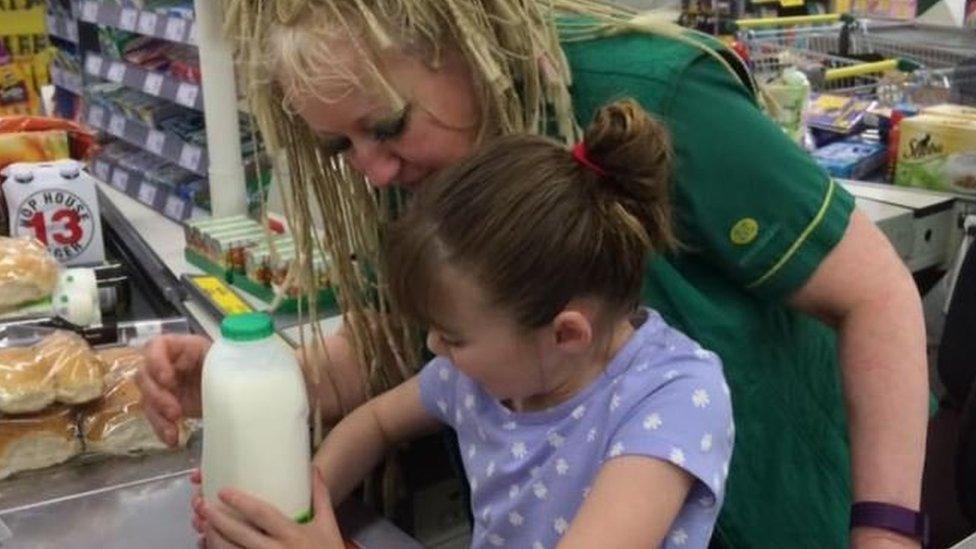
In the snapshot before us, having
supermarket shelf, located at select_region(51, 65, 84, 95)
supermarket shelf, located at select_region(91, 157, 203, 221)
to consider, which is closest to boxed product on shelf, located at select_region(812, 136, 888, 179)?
supermarket shelf, located at select_region(91, 157, 203, 221)

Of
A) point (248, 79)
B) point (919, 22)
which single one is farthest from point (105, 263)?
point (919, 22)

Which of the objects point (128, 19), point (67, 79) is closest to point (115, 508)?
point (128, 19)

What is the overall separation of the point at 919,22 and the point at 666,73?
3165mm

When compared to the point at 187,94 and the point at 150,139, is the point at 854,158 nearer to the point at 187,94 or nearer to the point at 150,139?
the point at 187,94

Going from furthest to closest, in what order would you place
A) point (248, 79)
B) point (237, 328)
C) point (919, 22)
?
1. point (919, 22)
2. point (248, 79)
3. point (237, 328)

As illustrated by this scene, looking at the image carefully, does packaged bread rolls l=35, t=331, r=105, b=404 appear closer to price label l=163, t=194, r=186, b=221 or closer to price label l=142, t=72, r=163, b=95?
price label l=163, t=194, r=186, b=221

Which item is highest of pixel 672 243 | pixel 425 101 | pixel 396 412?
pixel 425 101

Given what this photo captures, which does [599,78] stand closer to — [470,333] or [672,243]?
[672,243]

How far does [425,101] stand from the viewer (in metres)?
1.11

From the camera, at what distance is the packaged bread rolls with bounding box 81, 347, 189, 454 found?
1.28 m

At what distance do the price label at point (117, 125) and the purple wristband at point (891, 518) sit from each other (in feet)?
6.99

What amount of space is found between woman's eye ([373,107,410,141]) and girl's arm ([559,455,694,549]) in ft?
1.31

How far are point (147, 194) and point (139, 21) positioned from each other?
405 mm

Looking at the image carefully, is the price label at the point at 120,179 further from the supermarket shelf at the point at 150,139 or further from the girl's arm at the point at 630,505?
the girl's arm at the point at 630,505
